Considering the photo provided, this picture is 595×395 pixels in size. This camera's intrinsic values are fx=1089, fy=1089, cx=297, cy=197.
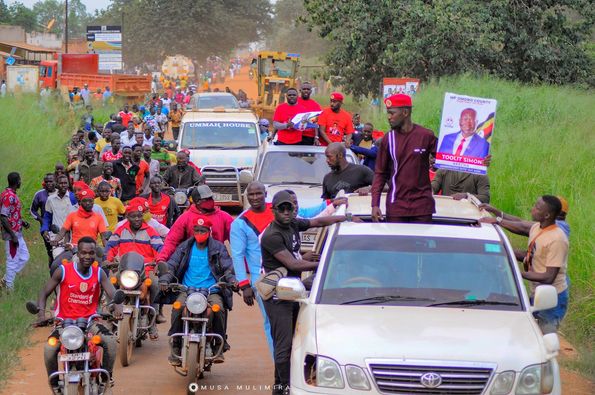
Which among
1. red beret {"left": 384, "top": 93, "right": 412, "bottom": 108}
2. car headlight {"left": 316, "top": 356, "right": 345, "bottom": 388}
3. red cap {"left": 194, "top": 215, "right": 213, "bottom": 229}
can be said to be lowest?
car headlight {"left": 316, "top": 356, "right": 345, "bottom": 388}

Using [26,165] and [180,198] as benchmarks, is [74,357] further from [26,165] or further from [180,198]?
[26,165]

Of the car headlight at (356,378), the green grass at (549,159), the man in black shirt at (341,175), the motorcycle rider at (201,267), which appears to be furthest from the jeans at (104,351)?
the green grass at (549,159)

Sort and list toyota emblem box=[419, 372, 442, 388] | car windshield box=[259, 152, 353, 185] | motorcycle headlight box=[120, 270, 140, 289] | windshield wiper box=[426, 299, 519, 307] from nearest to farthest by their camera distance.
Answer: toyota emblem box=[419, 372, 442, 388], windshield wiper box=[426, 299, 519, 307], motorcycle headlight box=[120, 270, 140, 289], car windshield box=[259, 152, 353, 185]

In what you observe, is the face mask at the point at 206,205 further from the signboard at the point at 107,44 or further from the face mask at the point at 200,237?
the signboard at the point at 107,44

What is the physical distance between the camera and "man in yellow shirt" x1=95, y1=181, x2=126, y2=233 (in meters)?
13.7

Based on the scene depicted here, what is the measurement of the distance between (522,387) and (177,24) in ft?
283

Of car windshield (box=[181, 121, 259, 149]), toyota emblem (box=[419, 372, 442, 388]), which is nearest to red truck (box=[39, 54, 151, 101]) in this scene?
car windshield (box=[181, 121, 259, 149])

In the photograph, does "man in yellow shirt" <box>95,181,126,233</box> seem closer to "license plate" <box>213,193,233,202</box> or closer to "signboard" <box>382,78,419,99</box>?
"license plate" <box>213,193,233,202</box>

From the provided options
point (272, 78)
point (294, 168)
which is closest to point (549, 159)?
point (294, 168)

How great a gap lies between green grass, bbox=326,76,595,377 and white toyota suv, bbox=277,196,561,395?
3485 millimetres

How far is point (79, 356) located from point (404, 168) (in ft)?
9.66

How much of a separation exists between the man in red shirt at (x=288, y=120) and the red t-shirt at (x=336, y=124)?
42 cm

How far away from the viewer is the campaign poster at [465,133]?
10.9m

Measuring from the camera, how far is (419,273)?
7.53 meters
